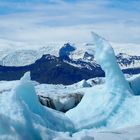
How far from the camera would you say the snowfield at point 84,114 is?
17.0 m

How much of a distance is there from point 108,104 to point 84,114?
4.16 feet

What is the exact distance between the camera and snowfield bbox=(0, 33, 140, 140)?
671 inches

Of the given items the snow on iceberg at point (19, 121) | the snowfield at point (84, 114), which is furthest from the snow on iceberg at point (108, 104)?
the snow on iceberg at point (19, 121)

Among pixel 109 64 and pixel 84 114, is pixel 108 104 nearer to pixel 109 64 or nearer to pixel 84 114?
pixel 84 114

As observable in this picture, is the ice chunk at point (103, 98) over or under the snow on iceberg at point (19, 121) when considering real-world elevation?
under

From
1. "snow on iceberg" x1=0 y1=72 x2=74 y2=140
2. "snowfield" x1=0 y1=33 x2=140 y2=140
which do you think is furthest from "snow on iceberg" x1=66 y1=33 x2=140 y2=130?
"snow on iceberg" x1=0 y1=72 x2=74 y2=140

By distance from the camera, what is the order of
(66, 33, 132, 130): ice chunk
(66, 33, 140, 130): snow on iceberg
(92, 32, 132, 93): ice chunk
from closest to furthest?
(66, 33, 140, 130): snow on iceberg < (66, 33, 132, 130): ice chunk < (92, 32, 132, 93): ice chunk

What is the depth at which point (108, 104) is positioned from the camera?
25.7 meters

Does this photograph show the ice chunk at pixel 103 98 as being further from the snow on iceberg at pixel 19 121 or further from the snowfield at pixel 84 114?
the snow on iceberg at pixel 19 121

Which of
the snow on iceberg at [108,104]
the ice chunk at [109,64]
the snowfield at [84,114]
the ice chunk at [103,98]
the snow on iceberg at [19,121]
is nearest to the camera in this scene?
the snow on iceberg at [19,121]

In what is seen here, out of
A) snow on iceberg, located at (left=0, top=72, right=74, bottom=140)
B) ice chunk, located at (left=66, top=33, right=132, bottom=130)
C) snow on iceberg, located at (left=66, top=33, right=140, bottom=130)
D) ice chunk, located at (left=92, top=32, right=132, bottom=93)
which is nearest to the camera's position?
snow on iceberg, located at (left=0, top=72, right=74, bottom=140)

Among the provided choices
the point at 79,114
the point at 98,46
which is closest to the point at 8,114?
the point at 79,114

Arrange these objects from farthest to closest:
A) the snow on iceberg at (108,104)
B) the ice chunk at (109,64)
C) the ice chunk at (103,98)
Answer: the ice chunk at (109,64) → the ice chunk at (103,98) → the snow on iceberg at (108,104)

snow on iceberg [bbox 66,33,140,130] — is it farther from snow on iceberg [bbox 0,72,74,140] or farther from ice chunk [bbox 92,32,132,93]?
snow on iceberg [bbox 0,72,74,140]
